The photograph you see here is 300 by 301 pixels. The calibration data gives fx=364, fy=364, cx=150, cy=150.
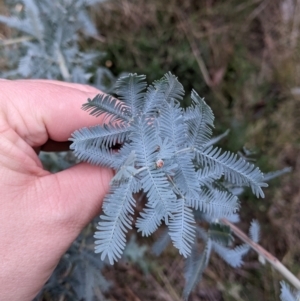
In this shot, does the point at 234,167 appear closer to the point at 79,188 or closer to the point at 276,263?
the point at 79,188

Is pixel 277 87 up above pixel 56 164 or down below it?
above

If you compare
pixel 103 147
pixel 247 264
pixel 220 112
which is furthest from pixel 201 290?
pixel 103 147

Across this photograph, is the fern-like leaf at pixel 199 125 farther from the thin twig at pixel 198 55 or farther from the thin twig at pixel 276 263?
the thin twig at pixel 198 55

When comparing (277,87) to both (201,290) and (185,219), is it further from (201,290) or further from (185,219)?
(185,219)

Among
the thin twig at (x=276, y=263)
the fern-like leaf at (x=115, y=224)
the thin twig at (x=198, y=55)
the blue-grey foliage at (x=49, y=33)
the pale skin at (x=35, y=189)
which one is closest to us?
the fern-like leaf at (x=115, y=224)

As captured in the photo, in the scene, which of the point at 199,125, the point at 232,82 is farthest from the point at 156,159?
the point at 232,82

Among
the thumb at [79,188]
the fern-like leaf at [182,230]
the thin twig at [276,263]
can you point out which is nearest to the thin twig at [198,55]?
the thin twig at [276,263]

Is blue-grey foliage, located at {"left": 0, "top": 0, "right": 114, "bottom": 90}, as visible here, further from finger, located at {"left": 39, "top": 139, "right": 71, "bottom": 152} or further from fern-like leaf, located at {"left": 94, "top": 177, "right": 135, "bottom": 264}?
fern-like leaf, located at {"left": 94, "top": 177, "right": 135, "bottom": 264}

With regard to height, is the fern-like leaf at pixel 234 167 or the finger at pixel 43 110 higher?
the fern-like leaf at pixel 234 167
